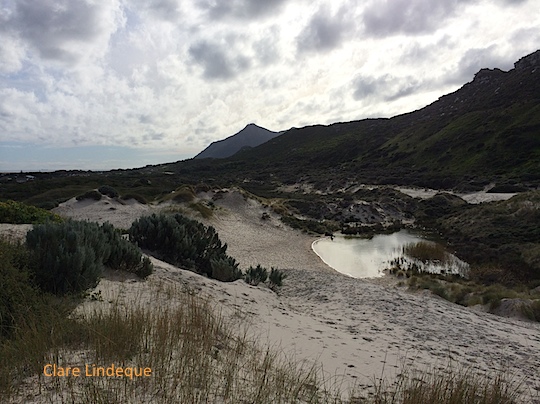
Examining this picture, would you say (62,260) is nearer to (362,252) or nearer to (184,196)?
(362,252)

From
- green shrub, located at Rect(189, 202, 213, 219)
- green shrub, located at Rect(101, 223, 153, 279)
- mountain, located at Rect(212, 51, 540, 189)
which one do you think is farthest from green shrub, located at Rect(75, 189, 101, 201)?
mountain, located at Rect(212, 51, 540, 189)

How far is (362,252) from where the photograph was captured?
24031mm

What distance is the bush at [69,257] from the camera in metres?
5.91

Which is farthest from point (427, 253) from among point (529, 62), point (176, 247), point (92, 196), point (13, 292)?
point (529, 62)

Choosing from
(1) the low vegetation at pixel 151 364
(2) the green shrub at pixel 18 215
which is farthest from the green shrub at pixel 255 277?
(2) the green shrub at pixel 18 215

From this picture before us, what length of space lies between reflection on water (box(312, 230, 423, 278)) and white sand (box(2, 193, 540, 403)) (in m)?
5.52

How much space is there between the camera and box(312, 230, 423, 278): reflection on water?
1975cm

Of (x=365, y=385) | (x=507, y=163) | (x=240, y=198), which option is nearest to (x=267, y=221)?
(x=240, y=198)

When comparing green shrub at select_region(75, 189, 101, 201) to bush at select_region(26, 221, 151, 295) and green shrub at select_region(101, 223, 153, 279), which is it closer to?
green shrub at select_region(101, 223, 153, 279)

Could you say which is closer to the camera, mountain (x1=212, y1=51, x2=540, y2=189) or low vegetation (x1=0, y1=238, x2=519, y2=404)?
low vegetation (x1=0, y1=238, x2=519, y2=404)

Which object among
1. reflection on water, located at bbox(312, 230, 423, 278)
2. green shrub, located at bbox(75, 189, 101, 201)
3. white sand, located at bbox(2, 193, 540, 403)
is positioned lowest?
reflection on water, located at bbox(312, 230, 423, 278)

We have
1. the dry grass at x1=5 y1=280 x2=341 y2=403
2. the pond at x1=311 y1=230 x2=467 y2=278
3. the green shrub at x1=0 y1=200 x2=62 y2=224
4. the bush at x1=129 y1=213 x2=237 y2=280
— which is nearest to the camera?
the dry grass at x1=5 y1=280 x2=341 y2=403

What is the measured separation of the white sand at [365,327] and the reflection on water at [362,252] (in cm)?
552

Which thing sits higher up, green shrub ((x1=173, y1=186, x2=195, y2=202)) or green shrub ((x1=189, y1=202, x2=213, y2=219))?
green shrub ((x1=173, y1=186, x2=195, y2=202))
